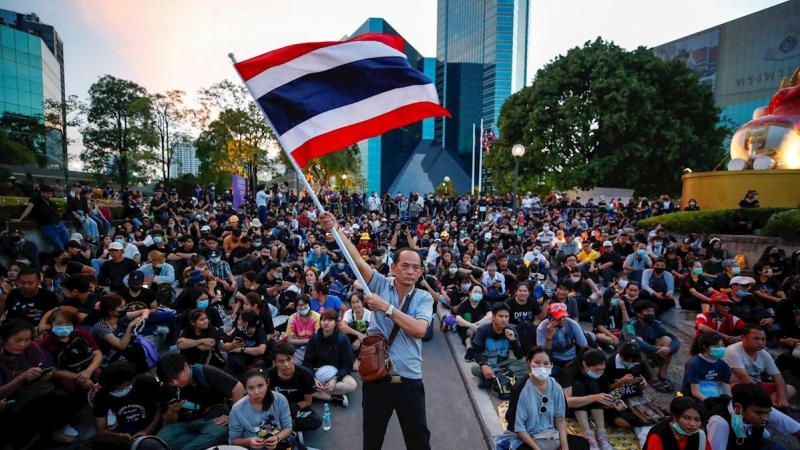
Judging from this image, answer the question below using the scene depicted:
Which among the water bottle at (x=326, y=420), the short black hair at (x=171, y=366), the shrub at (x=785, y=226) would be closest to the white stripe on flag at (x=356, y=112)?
the short black hair at (x=171, y=366)

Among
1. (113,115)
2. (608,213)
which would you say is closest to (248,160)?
(113,115)

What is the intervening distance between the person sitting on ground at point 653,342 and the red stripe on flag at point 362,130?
4.84m

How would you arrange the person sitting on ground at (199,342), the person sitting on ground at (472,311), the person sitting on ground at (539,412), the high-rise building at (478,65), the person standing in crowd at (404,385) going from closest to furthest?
the person standing in crowd at (404,385)
the person sitting on ground at (539,412)
the person sitting on ground at (199,342)
the person sitting on ground at (472,311)
the high-rise building at (478,65)

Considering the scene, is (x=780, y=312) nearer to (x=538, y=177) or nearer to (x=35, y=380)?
(x=35, y=380)

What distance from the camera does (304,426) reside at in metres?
4.62

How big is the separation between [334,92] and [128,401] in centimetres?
372

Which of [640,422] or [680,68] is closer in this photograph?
[640,422]

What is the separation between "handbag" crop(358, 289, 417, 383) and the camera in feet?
8.99

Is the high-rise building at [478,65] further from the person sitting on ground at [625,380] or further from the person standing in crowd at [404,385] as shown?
the person standing in crowd at [404,385]

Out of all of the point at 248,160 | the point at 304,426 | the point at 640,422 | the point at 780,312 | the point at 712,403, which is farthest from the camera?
the point at 248,160

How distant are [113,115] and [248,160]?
10.7 m

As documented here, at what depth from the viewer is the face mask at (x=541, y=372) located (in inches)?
159

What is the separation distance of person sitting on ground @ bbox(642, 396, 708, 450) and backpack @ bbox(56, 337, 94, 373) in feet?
19.9

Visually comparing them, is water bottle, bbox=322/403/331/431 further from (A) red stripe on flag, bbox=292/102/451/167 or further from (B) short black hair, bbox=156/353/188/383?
(A) red stripe on flag, bbox=292/102/451/167
